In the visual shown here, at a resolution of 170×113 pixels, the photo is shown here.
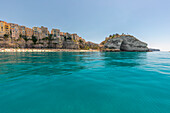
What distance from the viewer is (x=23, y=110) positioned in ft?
6.34

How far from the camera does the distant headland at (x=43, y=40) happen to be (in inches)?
2389

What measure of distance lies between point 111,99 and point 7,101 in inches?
139

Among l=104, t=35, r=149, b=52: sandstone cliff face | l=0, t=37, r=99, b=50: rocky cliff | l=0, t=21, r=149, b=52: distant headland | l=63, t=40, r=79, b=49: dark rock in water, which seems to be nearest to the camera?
l=0, t=37, r=99, b=50: rocky cliff

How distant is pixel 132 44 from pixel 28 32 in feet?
384

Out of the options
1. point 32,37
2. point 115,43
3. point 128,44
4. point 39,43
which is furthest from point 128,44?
point 32,37

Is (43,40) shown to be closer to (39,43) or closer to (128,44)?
(39,43)

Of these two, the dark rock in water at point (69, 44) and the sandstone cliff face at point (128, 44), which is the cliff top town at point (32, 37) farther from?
the sandstone cliff face at point (128, 44)

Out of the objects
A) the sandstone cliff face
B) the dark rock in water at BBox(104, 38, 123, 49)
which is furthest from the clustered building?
the sandstone cliff face

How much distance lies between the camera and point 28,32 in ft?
242

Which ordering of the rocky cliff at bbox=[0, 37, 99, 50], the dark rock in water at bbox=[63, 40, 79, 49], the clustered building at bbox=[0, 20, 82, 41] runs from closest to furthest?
the rocky cliff at bbox=[0, 37, 99, 50] → the clustered building at bbox=[0, 20, 82, 41] → the dark rock in water at bbox=[63, 40, 79, 49]

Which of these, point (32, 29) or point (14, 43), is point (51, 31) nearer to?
point (32, 29)

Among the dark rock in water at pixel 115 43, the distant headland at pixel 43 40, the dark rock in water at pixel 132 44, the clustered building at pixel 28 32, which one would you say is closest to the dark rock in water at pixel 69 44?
the distant headland at pixel 43 40

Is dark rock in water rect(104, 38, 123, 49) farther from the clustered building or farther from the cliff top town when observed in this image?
the clustered building

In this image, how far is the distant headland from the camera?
199 ft
